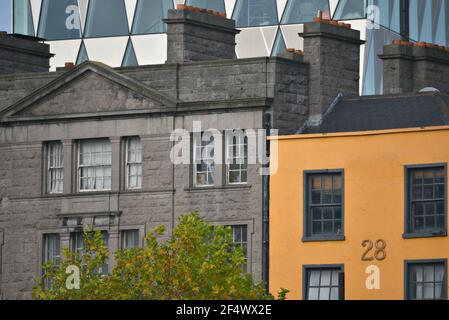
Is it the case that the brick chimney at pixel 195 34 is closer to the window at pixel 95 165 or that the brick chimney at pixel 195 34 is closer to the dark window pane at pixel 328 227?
the window at pixel 95 165

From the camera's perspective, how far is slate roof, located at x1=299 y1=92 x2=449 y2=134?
55.7 meters

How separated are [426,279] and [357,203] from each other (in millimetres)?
3159

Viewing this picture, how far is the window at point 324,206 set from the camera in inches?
2132

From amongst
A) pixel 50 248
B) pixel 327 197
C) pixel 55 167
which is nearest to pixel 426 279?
pixel 327 197

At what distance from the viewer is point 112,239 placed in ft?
190

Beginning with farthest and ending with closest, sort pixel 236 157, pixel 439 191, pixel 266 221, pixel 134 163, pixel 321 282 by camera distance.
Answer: pixel 134 163, pixel 236 157, pixel 266 221, pixel 321 282, pixel 439 191

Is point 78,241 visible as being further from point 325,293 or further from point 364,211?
point 364,211

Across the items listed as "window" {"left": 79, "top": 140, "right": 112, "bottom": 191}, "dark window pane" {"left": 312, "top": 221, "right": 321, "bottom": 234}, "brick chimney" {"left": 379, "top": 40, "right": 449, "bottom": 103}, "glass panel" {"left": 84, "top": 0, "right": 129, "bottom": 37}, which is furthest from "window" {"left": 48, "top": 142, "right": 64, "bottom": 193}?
"glass panel" {"left": 84, "top": 0, "right": 129, "bottom": 37}

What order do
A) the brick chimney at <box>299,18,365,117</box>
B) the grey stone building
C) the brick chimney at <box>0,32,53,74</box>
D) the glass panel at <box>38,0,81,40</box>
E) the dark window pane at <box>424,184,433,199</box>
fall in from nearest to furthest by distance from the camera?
the dark window pane at <box>424,184,433,199</box>, the grey stone building, the brick chimney at <box>299,18,365,117</box>, the brick chimney at <box>0,32,53,74</box>, the glass panel at <box>38,0,81,40</box>

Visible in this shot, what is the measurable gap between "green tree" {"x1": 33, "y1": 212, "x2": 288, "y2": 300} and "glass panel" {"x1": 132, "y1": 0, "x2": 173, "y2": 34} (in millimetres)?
37118

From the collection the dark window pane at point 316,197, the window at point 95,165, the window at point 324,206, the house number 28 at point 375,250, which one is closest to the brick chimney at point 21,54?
the window at point 95,165

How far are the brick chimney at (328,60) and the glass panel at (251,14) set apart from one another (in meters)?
21.9

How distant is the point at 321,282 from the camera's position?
5375 centimetres

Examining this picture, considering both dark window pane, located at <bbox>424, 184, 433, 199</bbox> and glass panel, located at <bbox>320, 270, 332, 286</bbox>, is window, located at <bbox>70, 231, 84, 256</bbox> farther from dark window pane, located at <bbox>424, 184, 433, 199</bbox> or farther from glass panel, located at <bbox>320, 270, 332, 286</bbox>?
dark window pane, located at <bbox>424, 184, 433, 199</bbox>
